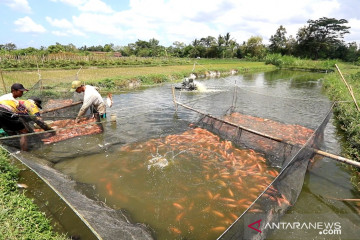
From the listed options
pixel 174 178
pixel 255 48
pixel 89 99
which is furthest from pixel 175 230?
pixel 255 48

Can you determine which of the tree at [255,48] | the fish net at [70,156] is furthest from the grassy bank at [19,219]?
the tree at [255,48]

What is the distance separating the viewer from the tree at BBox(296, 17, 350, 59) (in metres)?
59.6

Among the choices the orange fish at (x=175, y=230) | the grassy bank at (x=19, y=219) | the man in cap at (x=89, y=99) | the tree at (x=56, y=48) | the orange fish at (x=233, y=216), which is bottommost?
the orange fish at (x=233, y=216)

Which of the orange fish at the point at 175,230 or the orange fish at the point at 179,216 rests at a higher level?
the orange fish at the point at 179,216

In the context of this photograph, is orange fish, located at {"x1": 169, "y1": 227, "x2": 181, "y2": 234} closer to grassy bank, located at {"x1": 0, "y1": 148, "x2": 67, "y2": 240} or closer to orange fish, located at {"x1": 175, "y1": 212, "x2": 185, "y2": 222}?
orange fish, located at {"x1": 175, "y1": 212, "x2": 185, "y2": 222}

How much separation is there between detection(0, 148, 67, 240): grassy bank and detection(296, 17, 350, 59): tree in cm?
7397

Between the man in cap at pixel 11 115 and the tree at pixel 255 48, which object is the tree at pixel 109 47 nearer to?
the tree at pixel 255 48

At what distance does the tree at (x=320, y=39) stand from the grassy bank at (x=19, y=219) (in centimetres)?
7397

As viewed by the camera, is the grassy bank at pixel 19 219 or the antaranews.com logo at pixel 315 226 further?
the antaranews.com logo at pixel 315 226

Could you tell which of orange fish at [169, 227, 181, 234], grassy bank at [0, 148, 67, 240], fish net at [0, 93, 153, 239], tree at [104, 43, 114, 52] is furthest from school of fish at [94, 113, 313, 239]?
tree at [104, 43, 114, 52]

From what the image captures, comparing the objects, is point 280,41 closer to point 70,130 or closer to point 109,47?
point 109,47

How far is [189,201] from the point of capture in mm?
4758

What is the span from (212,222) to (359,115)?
7.55 metres

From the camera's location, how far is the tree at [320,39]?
59616mm
